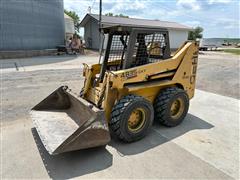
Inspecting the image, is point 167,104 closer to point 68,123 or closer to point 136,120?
point 136,120

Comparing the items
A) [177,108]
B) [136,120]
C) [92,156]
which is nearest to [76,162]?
[92,156]

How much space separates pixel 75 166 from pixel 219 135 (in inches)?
109

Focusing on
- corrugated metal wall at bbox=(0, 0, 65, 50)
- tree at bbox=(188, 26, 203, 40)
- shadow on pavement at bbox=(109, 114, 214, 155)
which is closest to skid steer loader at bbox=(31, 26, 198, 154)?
shadow on pavement at bbox=(109, 114, 214, 155)

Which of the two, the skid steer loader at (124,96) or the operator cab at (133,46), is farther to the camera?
the operator cab at (133,46)

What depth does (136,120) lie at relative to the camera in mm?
3695

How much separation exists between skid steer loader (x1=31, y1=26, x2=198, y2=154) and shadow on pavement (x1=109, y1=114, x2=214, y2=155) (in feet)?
0.42

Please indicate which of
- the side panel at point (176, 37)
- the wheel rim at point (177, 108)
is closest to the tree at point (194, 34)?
the side panel at point (176, 37)

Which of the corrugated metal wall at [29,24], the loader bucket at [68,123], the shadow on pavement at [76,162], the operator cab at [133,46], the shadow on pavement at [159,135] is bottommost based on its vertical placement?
the shadow on pavement at [76,162]

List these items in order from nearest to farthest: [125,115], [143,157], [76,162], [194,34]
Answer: [76,162]
[143,157]
[125,115]
[194,34]

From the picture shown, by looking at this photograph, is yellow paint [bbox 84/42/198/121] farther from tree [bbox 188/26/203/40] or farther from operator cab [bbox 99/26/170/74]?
tree [bbox 188/26/203/40]

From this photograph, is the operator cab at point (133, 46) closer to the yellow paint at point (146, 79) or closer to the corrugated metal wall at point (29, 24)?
the yellow paint at point (146, 79)

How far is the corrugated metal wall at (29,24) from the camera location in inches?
658

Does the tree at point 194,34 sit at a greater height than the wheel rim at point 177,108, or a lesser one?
greater

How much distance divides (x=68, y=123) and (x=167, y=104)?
6.34ft
